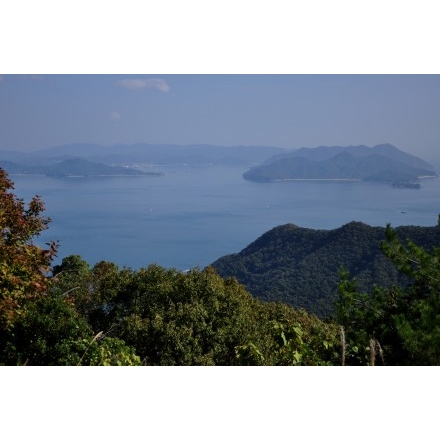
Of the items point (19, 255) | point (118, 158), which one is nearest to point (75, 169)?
point (118, 158)

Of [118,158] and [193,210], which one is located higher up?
[118,158]

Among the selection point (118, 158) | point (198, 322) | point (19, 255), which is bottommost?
point (198, 322)

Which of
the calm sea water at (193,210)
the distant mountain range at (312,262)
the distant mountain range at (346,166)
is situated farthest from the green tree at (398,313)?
the distant mountain range at (346,166)

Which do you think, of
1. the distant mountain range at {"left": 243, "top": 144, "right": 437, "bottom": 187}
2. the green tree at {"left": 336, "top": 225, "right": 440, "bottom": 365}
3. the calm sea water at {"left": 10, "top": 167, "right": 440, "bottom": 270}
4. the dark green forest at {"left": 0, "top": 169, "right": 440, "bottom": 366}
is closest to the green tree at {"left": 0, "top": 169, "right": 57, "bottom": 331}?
the dark green forest at {"left": 0, "top": 169, "right": 440, "bottom": 366}

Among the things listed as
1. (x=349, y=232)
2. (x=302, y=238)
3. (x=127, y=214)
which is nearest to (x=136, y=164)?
(x=127, y=214)

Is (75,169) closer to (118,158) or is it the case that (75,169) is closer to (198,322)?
(118,158)

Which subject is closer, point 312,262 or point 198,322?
point 198,322

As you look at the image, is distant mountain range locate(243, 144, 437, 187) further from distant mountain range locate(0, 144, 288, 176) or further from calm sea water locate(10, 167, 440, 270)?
distant mountain range locate(0, 144, 288, 176)
